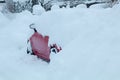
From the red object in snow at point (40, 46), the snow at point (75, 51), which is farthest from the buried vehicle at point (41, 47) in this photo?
the snow at point (75, 51)

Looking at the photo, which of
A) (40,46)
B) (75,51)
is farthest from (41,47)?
(75,51)

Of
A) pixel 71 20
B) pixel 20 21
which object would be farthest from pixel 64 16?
pixel 20 21

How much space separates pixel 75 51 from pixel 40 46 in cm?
162

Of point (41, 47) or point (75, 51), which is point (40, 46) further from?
point (75, 51)

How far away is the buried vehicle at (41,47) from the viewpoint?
6.21 metres

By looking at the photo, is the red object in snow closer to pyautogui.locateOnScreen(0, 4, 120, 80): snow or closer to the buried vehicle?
the buried vehicle

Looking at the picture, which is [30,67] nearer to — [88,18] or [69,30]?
[69,30]

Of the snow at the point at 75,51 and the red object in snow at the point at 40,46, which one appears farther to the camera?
the red object in snow at the point at 40,46

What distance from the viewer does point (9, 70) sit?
606 centimetres

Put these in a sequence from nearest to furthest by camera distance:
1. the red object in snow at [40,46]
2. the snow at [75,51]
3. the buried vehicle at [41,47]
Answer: the snow at [75,51], the buried vehicle at [41,47], the red object in snow at [40,46]

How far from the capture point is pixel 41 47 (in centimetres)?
658

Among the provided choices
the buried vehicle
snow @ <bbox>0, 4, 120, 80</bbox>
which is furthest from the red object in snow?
snow @ <bbox>0, 4, 120, 80</bbox>

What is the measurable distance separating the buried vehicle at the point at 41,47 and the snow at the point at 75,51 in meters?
0.13

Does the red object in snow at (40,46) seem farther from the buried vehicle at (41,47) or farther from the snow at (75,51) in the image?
the snow at (75,51)
